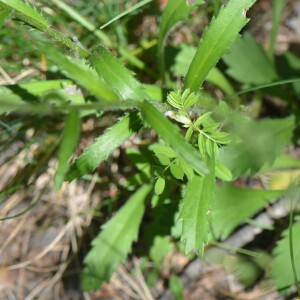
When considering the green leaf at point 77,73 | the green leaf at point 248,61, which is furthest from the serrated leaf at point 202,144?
the green leaf at point 248,61

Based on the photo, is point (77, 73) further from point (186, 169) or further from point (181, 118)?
point (186, 169)

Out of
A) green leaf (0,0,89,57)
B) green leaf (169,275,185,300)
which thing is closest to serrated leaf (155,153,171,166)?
green leaf (0,0,89,57)

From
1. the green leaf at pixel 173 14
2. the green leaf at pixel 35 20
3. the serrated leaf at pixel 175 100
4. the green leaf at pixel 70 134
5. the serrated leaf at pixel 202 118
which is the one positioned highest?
the green leaf at pixel 35 20

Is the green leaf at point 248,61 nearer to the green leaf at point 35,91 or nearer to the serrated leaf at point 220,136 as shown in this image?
the green leaf at point 35,91

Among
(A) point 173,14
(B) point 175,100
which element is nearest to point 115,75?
(B) point 175,100

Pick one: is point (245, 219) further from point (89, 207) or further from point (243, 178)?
point (89, 207)

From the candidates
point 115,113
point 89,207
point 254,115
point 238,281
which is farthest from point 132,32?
point 238,281
